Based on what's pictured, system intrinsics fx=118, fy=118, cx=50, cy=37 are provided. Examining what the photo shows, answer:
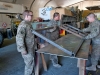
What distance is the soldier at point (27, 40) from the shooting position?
2070mm

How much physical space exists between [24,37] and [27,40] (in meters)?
0.09

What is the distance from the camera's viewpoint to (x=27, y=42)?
7.24ft

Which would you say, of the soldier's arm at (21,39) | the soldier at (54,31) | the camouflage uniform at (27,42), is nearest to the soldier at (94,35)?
the soldier at (54,31)

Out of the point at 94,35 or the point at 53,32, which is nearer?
the point at 94,35

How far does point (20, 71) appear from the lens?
2930 millimetres

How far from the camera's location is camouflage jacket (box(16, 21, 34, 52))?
206cm

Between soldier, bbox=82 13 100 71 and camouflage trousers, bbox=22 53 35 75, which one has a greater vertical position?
soldier, bbox=82 13 100 71

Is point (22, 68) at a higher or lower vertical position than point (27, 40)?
lower

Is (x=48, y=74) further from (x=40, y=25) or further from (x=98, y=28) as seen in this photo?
(x=40, y=25)

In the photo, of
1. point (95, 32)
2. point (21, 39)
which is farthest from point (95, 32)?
point (21, 39)

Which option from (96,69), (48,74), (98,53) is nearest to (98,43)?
(98,53)

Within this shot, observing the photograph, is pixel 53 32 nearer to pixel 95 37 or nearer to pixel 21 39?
pixel 95 37

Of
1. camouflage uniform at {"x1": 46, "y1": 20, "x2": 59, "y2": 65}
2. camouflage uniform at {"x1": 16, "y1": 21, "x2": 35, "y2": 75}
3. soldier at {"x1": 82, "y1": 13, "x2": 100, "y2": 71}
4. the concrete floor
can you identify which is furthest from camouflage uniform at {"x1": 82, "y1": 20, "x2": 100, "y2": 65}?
camouflage uniform at {"x1": 16, "y1": 21, "x2": 35, "y2": 75}

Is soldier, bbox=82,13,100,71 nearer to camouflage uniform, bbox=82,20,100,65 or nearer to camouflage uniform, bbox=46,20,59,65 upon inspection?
camouflage uniform, bbox=82,20,100,65
